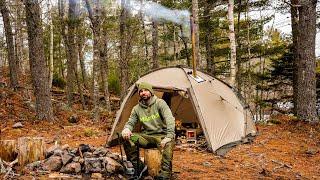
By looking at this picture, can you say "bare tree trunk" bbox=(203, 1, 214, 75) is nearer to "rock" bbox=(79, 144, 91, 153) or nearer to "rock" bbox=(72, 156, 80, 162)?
"rock" bbox=(79, 144, 91, 153)

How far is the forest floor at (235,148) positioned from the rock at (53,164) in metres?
0.50

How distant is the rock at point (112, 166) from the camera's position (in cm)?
624

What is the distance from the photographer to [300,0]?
1162cm

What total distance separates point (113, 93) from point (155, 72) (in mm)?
14196

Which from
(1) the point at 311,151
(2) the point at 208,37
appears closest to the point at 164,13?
(2) the point at 208,37

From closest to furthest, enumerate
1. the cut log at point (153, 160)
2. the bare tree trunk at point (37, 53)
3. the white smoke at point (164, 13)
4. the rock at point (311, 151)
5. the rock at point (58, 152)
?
the cut log at point (153, 160)
the rock at point (58, 152)
the rock at point (311, 151)
the bare tree trunk at point (37, 53)
the white smoke at point (164, 13)

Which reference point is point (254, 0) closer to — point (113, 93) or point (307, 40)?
point (307, 40)

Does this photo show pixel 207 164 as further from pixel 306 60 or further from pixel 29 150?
pixel 306 60

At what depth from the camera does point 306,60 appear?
38.1 ft

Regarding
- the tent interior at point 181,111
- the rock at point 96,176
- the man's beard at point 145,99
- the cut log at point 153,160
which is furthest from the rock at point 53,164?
the tent interior at point 181,111

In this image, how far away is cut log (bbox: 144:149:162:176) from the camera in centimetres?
A: 612

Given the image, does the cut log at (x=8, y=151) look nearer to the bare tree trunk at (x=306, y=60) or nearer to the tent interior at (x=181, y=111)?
the tent interior at (x=181, y=111)

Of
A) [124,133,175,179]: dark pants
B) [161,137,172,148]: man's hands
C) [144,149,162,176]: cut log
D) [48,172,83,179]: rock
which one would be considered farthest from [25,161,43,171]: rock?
[161,137,172,148]: man's hands

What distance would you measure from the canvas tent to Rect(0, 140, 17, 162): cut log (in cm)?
285
